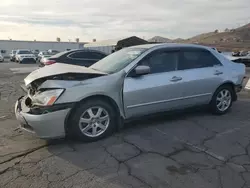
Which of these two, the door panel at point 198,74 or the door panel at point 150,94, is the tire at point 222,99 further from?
the door panel at point 150,94

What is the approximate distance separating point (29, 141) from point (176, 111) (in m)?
2.73

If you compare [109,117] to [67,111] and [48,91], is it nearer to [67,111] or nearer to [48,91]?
[67,111]

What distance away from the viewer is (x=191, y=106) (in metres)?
5.18

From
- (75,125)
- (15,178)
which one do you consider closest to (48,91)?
(75,125)

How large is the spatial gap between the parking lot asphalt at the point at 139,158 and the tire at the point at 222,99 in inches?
20.7

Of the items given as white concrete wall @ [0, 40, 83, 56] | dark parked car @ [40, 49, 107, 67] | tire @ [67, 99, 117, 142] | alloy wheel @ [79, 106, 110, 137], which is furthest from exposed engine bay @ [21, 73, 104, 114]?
white concrete wall @ [0, 40, 83, 56]

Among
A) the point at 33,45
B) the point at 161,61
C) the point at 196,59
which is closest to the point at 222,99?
the point at 196,59

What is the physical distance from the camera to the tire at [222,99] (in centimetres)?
548

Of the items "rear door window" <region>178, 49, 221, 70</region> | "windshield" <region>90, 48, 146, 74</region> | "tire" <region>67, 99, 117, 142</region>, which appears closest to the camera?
"tire" <region>67, 99, 117, 142</region>

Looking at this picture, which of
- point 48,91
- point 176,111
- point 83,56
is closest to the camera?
point 48,91

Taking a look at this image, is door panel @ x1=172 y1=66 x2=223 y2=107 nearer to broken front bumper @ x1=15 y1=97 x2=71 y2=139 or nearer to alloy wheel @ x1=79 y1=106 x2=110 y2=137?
alloy wheel @ x1=79 y1=106 x2=110 y2=137

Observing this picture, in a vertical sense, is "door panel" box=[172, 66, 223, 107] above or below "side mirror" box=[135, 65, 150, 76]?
below

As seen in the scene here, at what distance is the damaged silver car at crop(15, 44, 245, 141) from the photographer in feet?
12.4

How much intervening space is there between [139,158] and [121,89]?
122 cm
